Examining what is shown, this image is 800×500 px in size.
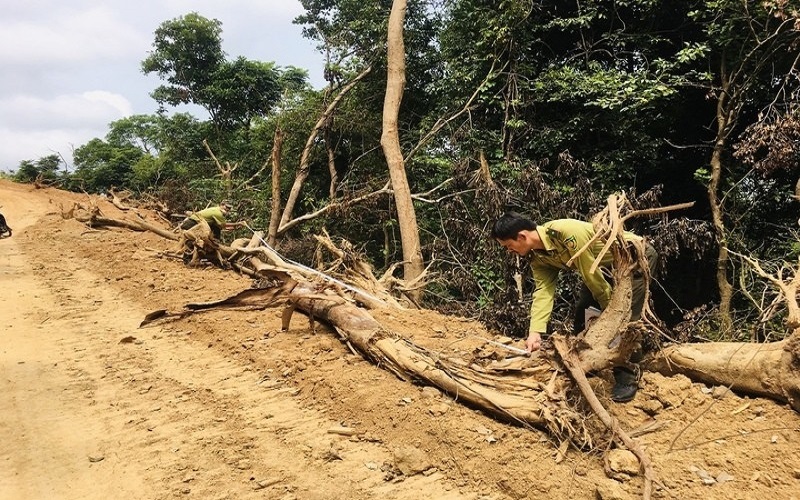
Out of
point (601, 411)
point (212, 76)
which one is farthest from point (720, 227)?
point (212, 76)

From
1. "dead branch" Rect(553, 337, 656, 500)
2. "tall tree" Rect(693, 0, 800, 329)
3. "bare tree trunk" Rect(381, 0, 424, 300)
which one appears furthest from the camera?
"bare tree trunk" Rect(381, 0, 424, 300)

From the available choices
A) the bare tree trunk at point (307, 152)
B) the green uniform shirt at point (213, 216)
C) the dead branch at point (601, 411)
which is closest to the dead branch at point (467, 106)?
the bare tree trunk at point (307, 152)

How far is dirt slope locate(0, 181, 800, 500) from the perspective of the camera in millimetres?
2297

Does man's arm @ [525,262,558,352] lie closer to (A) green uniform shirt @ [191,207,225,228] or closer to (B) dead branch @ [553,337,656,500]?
(B) dead branch @ [553,337,656,500]

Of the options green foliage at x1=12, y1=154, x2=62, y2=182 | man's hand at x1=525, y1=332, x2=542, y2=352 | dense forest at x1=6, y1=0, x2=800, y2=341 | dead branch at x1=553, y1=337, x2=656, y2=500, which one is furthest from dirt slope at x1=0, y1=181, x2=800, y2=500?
green foliage at x1=12, y1=154, x2=62, y2=182

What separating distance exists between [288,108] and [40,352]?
9630 millimetres

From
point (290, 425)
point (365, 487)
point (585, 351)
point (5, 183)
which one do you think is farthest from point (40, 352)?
point (5, 183)

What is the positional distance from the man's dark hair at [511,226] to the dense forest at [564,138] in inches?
115

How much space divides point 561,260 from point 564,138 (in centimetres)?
570

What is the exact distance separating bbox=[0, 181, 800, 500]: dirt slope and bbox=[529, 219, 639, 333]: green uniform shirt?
54 cm

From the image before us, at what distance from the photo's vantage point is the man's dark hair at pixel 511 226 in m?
2.88

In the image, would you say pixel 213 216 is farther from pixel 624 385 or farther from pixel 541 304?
pixel 624 385

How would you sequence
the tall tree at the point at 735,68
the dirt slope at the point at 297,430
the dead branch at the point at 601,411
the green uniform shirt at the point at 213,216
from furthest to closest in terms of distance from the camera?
the green uniform shirt at the point at 213,216
the tall tree at the point at 735,68
the dirt slope at the point at 297,430
the dead branch at the point at 601,411

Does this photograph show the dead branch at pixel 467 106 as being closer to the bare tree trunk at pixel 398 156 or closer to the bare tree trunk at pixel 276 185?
the bare tree trunk at pixel 398 156
